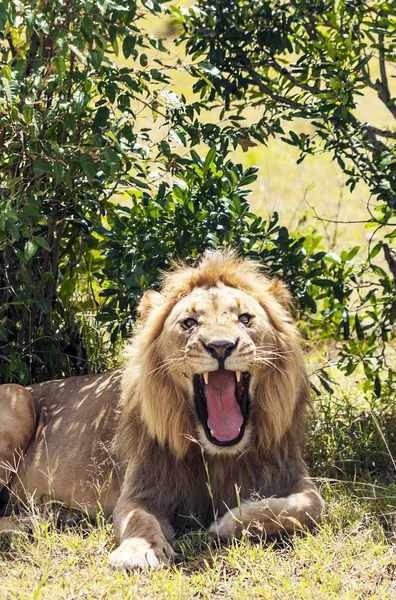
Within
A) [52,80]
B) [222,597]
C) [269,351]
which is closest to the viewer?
[222,597]

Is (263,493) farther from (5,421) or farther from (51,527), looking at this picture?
(5,421)

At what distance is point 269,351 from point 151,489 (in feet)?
2.72

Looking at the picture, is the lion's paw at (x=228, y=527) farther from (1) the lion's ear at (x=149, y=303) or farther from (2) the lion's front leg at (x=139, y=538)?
(1) the lion's ear at (x=149, y=303)

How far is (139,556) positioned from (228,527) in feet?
1.40

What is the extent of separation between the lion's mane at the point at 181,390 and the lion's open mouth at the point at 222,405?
3.1 inches

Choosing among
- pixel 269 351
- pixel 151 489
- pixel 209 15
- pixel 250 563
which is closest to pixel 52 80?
pixel 209 15

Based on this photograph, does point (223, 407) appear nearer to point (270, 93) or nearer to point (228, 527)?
point (228, 527)

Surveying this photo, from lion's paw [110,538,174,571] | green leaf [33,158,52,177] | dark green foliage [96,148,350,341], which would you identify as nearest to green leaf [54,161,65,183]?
green leaf [33,158,52,177]

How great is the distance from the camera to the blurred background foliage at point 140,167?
456 cm

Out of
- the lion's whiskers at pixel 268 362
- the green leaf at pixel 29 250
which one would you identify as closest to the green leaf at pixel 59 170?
the green leaf at pixel 29 250

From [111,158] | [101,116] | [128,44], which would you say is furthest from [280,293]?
[128,44]

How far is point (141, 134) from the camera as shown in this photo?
520cm

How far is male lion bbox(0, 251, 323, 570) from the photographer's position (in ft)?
13.0

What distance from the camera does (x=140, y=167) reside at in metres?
5.04
